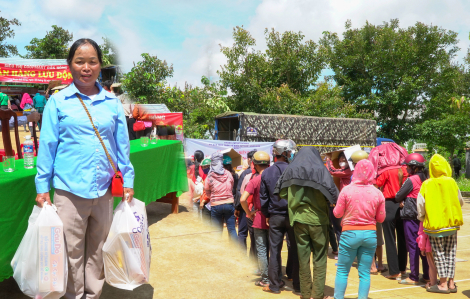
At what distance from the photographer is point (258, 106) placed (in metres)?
25.2

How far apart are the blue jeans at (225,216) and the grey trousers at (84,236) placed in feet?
11.4

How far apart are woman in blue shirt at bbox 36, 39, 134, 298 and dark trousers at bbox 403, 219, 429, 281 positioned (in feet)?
13.6

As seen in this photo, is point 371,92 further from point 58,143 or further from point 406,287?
point 58,143

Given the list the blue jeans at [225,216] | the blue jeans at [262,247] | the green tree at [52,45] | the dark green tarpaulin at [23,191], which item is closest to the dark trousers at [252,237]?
the blue jeans at [262,247]

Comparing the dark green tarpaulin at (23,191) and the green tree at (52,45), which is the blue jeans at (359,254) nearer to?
the dark green tarpaulin at (23,191)

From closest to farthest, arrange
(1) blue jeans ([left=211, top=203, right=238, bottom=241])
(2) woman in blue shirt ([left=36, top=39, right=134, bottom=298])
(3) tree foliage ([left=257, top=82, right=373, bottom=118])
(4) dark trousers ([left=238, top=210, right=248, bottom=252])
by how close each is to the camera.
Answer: (2) woman in blue shirt ([left=36, top=39, right=134, bottom=298]) < (4) dark trousers ([left=238, top=210, right=248, bottom=252]) < (1) blue jeans ([left=211, top=203, right=238, bottom=241]) < (3) tree foliage ([left=257, top=82, right=373, bottom=118])

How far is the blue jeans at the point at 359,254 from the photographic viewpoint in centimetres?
401

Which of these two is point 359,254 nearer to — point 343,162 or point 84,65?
point 343,162

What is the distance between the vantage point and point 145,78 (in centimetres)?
1702

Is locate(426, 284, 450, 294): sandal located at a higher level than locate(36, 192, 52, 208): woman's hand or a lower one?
lower

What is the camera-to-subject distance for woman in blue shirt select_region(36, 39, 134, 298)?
2.52m

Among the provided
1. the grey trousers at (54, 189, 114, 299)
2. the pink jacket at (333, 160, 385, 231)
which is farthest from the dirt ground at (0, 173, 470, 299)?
the pink jacket at (333, 160, 385, 231)

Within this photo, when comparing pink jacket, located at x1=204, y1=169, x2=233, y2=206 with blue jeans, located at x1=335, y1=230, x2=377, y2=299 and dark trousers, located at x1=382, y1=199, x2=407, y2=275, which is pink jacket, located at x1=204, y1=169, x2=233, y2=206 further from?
blue jeans, located at x1=335, y1=230, x2=377, y2=299

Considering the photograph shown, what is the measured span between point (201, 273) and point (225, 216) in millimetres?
2115
